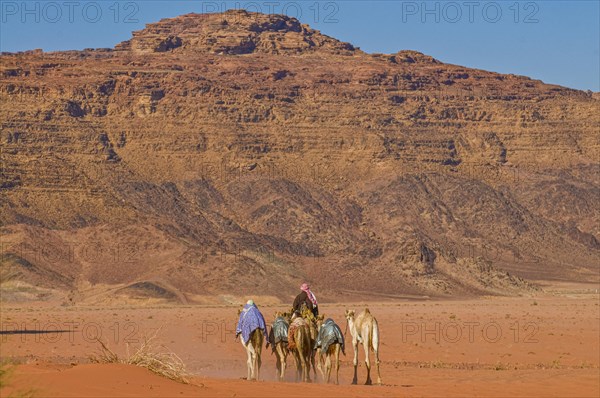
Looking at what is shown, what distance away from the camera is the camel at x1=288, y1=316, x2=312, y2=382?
29.2 metres

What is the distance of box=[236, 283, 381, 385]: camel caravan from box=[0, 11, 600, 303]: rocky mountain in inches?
2312

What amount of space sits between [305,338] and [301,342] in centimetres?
14

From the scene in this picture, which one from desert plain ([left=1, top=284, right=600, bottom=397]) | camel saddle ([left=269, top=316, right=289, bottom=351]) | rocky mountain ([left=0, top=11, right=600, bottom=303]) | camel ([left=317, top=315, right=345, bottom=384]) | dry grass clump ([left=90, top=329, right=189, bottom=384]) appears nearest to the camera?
desert plain ([left=1, top=284, right=600, bottom=397])

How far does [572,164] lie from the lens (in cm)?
15675

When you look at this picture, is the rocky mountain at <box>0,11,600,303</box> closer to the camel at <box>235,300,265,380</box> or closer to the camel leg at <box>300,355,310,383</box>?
the camel leg at <box>300,355,310,383</box>

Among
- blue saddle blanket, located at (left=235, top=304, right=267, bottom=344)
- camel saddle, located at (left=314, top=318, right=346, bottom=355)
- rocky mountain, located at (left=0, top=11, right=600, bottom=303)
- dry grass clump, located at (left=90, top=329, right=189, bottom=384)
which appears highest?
rocky mountain, located at (left=0, top=11, right=600, bottom=303)

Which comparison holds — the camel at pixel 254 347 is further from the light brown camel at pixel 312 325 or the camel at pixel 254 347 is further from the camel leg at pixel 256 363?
the light brown camel at pixel 312 325

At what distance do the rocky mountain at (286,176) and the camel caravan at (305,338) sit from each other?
193 ft

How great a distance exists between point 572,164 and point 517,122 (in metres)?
8.54

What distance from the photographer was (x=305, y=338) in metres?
29.3

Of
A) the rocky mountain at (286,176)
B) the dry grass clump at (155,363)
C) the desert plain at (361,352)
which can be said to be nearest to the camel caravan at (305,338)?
the desert plain at (361,352)

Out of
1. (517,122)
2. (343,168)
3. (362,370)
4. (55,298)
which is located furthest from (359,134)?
(362,370)

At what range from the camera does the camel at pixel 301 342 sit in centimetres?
2917

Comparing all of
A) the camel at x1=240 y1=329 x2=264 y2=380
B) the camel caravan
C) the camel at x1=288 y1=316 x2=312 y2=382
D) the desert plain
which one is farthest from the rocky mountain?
the camel at x1=240 y1=329 x2=264 y2=380
